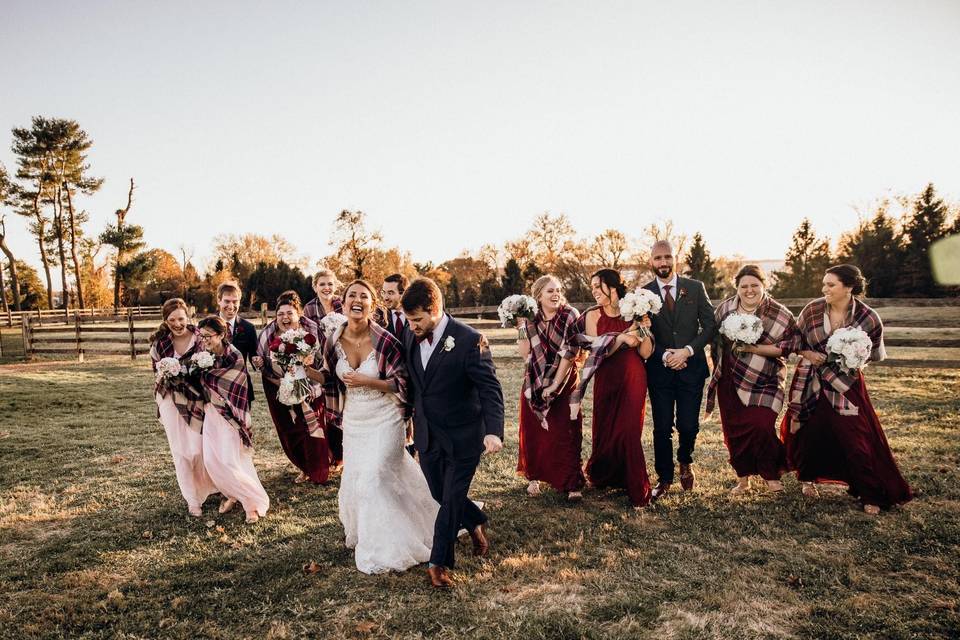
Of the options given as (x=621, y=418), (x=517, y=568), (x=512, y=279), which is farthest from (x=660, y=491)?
(x=512, y=279)

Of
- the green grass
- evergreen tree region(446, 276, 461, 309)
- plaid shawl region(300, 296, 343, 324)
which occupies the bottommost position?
the green grass

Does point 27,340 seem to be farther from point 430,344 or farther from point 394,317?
point 430,344

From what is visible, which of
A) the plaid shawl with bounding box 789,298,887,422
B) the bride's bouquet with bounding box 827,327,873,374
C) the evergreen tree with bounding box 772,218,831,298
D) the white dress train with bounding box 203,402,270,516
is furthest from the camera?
the evergreen tree with bounding box 772,218,831,298

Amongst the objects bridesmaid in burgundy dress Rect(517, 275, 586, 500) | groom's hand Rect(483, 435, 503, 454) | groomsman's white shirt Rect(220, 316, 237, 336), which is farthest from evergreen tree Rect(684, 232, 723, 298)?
groom's hand Rect(483, 435, 503, 454)

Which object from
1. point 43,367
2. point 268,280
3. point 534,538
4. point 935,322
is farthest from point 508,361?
point 268,280

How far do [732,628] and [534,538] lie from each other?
168 centimetres

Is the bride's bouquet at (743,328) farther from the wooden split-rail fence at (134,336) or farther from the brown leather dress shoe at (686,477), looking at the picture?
the wooden split-rail fence at (134,336)

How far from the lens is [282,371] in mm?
5957

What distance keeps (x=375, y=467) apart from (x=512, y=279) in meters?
44.5

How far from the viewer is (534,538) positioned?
15.3 ft

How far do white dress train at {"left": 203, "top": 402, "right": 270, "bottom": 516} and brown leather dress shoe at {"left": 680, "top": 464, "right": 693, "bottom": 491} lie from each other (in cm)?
407

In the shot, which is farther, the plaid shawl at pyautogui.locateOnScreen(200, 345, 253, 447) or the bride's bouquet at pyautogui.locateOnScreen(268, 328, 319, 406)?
the plaid shawl at pyautogui.locateOnScreen(200, 345, 253, 447)

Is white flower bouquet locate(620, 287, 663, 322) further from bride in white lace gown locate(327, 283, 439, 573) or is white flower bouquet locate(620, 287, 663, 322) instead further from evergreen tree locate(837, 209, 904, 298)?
evergreen tree locate(837, 209, 904, 298)

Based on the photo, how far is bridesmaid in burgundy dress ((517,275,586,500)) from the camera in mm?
5523
